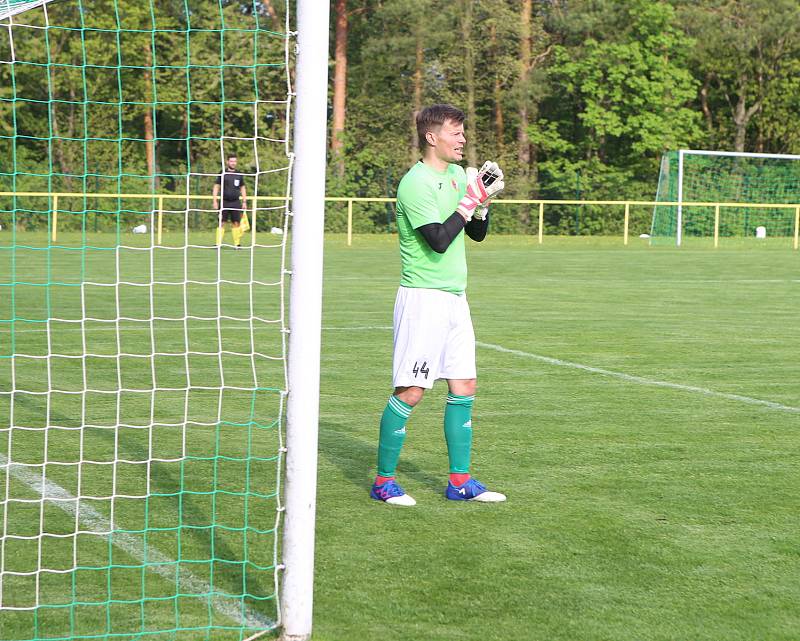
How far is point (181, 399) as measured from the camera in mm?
9547

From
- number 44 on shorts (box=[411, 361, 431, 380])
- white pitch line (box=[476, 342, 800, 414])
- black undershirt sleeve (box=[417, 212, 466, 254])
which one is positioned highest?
black undershirt sleeve (box=[417, 212, 466, 254])

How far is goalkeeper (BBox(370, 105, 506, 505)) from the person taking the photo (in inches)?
244

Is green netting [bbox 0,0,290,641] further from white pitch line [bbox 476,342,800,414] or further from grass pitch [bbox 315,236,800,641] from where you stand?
white pitch line [bbox 476,342,800,414]

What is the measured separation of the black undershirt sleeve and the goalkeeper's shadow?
1.43m

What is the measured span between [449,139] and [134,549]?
2.48 meters

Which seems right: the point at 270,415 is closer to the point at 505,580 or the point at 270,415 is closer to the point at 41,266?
the point at 505,580

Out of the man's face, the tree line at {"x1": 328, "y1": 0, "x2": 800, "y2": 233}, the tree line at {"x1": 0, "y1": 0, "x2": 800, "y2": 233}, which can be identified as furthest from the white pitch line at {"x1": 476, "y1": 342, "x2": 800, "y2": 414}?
the tree line at {"x1": 328, "y1": 0, "x2": 800, "y2": 233}

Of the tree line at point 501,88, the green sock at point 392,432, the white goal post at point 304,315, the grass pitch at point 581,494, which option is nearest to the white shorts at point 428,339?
the green sock at point 392,432

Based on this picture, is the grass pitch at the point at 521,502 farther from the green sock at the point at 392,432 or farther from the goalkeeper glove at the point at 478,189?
the goalkeeper glove at the point at 478,189

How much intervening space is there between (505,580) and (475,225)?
2138 millimetres

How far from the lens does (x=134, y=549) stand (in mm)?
5480

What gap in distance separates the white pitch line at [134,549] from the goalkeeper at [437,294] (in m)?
1.43

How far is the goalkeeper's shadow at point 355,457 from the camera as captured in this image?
7016 millimetres

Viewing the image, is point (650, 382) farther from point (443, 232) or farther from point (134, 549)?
point (134, 549)
